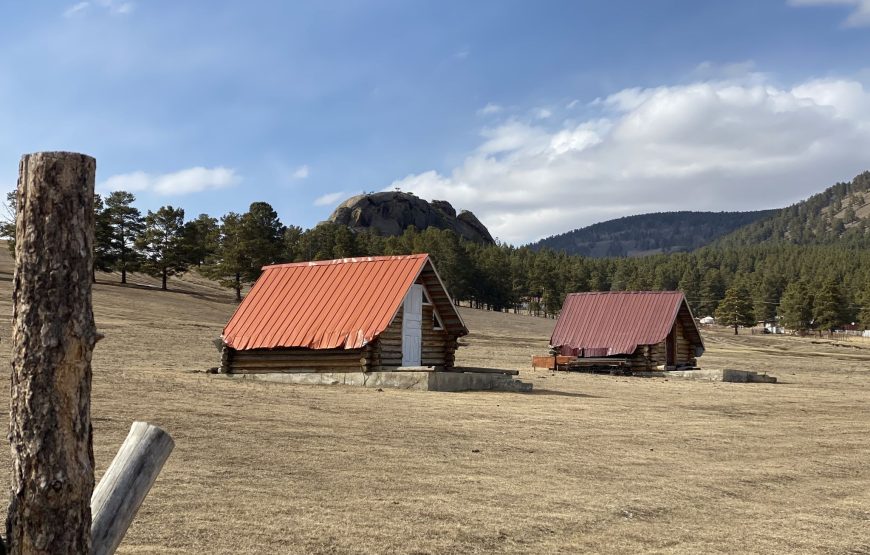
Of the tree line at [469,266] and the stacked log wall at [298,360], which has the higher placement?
the tree line at [469,266]

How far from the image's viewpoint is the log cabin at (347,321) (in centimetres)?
2488

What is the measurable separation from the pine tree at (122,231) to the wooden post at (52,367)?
67.4 meters

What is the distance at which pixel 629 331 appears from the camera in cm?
3838

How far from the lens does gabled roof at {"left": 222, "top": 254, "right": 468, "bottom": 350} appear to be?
24953 mm

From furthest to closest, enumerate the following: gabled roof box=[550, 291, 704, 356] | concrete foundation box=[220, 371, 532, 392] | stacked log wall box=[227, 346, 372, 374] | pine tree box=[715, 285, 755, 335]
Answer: pine tree box=[715, 285, 755, 335]
gabled roof box=[550, 291, 704, 356]
stacked log wall box=[227, 346, 372, 374]
concrete foundation box=[220, 371, 532, 392]

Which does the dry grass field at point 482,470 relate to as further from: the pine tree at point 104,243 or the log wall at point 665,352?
the pine tree at point 104,243

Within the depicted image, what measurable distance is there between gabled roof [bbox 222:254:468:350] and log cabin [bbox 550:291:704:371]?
12.2 metres

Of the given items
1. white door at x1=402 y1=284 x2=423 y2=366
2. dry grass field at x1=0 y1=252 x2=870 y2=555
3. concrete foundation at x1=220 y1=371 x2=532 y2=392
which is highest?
white door at x1=402 y1=284 x2=423 y2=366

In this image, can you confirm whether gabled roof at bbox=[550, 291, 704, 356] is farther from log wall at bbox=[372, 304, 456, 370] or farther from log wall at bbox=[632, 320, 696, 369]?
log wall at bbox=[372, 304, 456, 370]

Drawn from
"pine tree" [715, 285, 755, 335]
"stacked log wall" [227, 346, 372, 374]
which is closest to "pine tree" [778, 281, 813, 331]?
"pine tree" [715, 285, 755, 335]

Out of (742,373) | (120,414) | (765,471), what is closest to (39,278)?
(120,414)

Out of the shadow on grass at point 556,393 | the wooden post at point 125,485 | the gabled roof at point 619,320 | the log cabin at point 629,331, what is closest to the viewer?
the wooden post at point 125,485

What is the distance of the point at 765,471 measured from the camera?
12.7 m

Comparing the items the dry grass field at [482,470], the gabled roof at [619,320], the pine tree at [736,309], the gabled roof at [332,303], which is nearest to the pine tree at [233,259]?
the gabled roof at [619,320]
